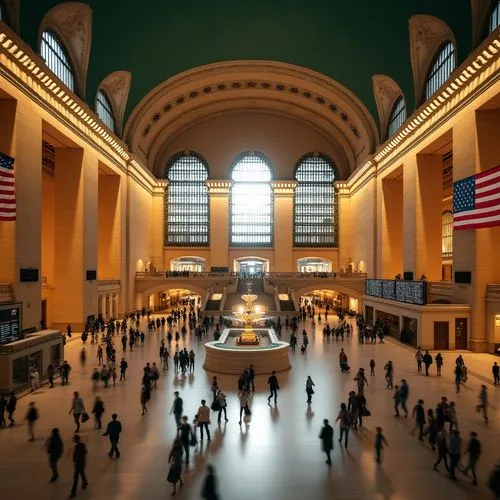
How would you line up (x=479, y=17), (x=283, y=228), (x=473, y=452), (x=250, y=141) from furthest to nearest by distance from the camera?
(x=283, y=228) → (x=250, y=141) → (x=479, y=17) → (x=473, y=452)


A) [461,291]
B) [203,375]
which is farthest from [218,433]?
[461,291]

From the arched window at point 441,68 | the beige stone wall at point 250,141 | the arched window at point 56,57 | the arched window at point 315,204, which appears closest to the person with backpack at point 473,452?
the arched window at point 441,68

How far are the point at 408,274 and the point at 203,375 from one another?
51.7 ft

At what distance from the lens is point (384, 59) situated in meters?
28.1

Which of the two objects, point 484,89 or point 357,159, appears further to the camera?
point 357,159

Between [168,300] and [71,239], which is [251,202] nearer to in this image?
[168,300]

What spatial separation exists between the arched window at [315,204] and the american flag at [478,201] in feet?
81.3

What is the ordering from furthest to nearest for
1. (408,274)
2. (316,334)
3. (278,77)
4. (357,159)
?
(357,159) → (278,77) → (408,274) → (316,334)

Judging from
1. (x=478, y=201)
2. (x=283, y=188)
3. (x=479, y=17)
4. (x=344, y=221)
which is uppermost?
(x=479, y=17)

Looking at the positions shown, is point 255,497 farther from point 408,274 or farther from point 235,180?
point 235,180

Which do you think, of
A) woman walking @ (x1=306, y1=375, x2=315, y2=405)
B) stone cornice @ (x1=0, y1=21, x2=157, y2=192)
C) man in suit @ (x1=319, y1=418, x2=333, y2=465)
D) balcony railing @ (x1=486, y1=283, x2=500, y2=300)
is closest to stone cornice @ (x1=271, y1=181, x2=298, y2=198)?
stone cornice @ (x1=0, y1=21, x2=157, y2=192)

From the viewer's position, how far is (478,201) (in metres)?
17.3

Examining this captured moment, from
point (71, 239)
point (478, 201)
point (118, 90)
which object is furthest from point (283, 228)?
point (478, 201)

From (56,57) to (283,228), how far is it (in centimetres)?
2519
